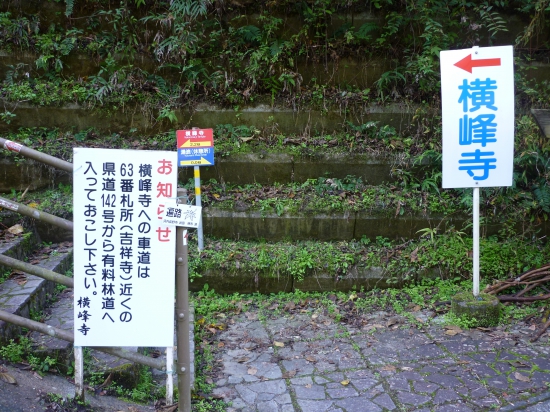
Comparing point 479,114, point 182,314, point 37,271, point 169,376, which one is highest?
point 479,114

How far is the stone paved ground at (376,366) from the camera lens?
3.41 meters

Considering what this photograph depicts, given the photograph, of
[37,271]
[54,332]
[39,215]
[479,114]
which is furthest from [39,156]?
[479,114]

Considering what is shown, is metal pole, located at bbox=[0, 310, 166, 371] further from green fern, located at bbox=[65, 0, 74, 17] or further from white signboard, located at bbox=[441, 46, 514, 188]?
green fern, located at bbox=[65, 0, 74, 17]

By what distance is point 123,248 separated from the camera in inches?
112

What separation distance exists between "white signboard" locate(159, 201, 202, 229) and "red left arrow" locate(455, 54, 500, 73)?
10.3ft

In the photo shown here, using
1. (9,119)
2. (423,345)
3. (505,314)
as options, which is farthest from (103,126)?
(505,314)

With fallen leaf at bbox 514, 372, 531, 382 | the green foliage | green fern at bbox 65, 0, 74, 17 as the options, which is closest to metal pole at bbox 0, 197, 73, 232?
the green foliage

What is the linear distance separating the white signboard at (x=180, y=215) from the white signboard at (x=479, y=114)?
2916mm

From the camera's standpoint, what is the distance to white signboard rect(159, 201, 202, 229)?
9.05 feet

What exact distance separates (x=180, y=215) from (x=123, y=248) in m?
0.42

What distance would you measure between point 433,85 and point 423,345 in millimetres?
4120

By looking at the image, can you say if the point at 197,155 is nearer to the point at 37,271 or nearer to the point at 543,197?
the point at 37,271

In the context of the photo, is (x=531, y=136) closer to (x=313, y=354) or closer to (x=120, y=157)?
(x=313, y=354)

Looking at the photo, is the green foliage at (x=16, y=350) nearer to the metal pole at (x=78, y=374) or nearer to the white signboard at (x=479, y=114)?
the metal pole at (x=78, y=374)
